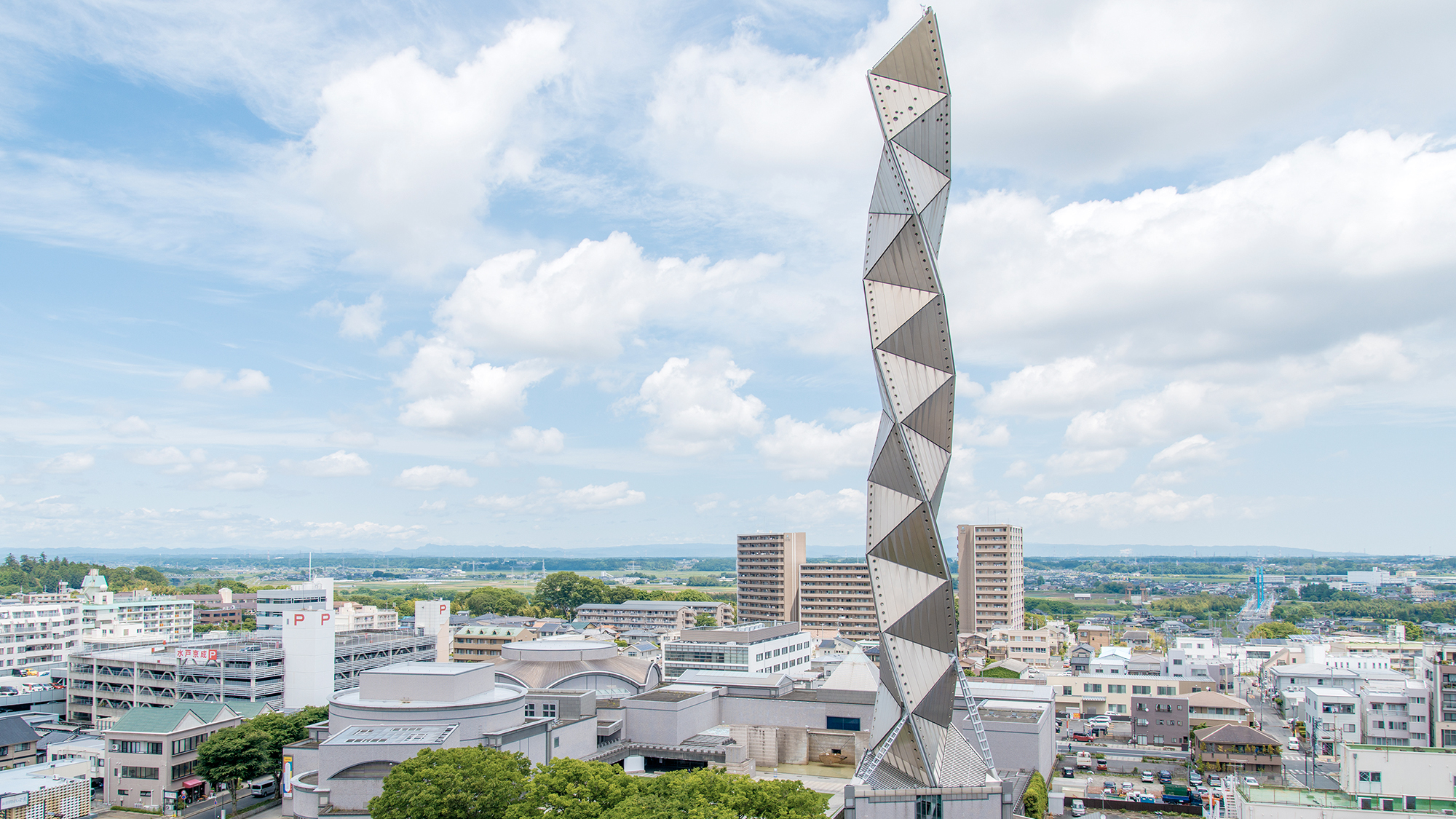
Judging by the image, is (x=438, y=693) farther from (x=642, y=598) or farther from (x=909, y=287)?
(x=642, y=598)

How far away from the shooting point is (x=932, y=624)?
1547 inches

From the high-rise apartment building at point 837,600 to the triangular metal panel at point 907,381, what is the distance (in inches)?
3856

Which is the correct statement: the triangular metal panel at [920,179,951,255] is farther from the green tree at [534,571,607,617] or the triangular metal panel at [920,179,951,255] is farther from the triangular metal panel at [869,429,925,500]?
the green tree at [534,571,607,617]

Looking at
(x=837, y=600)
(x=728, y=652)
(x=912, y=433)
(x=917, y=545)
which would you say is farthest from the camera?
(x=837, y=600)

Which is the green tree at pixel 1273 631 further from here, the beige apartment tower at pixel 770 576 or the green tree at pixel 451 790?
the green tree at pixel 451 790

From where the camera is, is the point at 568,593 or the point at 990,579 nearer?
the point at 990,579

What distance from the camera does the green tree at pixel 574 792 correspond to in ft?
118

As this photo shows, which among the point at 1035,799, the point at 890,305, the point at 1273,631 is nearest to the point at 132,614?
the point at 1035,799

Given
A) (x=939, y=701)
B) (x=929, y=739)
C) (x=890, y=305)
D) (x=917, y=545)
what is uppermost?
(x=890, y=305)

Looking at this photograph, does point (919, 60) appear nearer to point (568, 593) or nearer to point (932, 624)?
point (932, 624)

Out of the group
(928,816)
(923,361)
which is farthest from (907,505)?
(928,816)

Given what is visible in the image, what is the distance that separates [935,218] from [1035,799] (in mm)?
30401

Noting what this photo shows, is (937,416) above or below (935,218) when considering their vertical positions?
below

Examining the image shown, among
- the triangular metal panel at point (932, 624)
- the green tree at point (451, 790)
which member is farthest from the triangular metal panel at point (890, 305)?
the green tree at point (451, 790)
